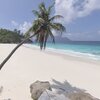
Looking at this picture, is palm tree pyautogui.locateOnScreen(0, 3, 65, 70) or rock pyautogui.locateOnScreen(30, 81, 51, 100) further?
palm tree pyautogui.locateOnScreen(0, 3, 65, 70)

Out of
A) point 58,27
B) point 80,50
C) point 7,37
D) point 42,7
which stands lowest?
point 80,50

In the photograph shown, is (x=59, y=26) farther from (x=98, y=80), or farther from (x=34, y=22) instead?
(x=98, y=80)

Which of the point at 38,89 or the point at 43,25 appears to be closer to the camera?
the point at 38,89

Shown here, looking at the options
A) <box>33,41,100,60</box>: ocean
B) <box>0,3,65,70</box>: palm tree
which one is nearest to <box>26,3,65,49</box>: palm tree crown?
<box>0,3,65,70</box>: palm tree

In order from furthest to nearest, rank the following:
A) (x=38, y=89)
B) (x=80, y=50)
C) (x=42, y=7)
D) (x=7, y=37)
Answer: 1. (x=7, y=37)
2. (x=80, y=50)
3. (x=42, y=7)
4. (x=38, y=89)

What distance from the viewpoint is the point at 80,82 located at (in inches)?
567

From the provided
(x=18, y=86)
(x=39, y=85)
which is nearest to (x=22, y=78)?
(x=18, y=86)

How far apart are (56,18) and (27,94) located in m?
5.64

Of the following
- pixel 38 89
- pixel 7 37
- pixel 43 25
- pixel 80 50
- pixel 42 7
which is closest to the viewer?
pixel 38 89

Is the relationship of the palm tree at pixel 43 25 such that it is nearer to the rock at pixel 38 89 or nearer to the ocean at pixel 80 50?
the rock at pixel 38 89

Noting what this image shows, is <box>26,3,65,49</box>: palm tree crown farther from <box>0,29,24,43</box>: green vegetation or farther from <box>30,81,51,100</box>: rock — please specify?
<box>0,29,24,43</box>: green vegetation

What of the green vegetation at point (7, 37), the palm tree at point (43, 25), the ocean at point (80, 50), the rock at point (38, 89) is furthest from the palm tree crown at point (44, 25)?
the green vegetation at point (7, 37)

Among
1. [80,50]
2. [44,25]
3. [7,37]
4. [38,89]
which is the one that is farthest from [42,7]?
[7,37]

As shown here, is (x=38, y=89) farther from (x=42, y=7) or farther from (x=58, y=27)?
(x=42, y=7)
